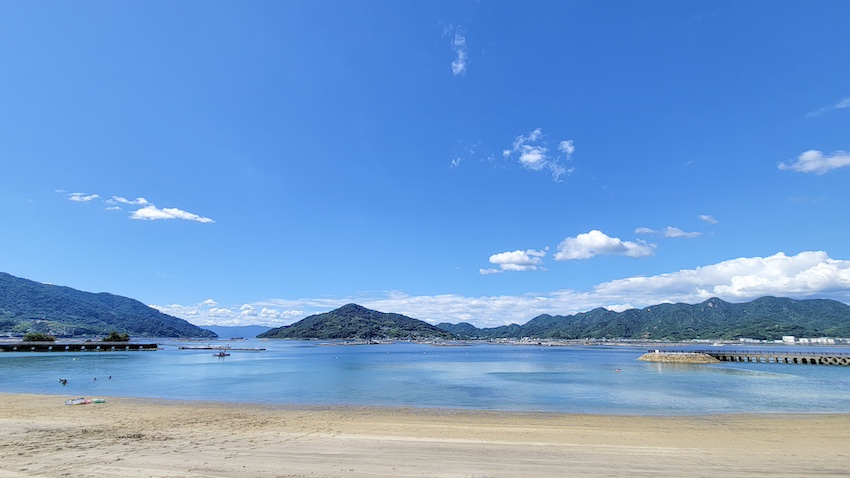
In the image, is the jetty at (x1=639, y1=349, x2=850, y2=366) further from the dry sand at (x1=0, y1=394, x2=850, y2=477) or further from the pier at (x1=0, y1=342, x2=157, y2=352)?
the pier at (x1=0, y1=342, x2=157, y2=352)

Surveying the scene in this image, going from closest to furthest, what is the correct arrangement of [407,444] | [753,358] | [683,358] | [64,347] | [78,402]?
[407,444]
[78,402]
[683,358]
[753,358]
[64,347]

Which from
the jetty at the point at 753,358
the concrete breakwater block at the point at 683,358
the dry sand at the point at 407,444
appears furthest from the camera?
the concrete breakwater block at the point at 683,358

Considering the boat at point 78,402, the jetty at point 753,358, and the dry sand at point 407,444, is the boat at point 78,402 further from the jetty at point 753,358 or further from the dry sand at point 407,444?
the jetty at point 753,358

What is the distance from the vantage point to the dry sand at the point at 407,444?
1177cm

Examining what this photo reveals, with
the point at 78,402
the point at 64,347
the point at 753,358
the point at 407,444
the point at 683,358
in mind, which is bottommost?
the point at 753,358

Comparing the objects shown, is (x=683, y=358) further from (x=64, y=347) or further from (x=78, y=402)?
(x=64, y=347)

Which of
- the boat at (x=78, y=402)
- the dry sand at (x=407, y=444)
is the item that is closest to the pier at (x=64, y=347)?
the boat at (x=78, y=402)

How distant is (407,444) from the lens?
15.4 metres

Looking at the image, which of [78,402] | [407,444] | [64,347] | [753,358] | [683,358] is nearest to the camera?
[407,444]

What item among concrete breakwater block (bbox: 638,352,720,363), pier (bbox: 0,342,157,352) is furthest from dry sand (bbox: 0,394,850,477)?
pier (bbox: 0,342,157,352)

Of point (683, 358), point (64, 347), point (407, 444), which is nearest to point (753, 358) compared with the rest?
point (683, 358)

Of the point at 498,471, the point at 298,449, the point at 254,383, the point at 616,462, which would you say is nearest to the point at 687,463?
the point at 616,462

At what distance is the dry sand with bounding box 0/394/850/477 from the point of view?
38.6 feet

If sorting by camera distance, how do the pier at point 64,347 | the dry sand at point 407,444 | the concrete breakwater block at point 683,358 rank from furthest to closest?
1. the pier at point 64,347
2. the concrete breakwater block at point 683,358
3. the dry sand at point 407,444
